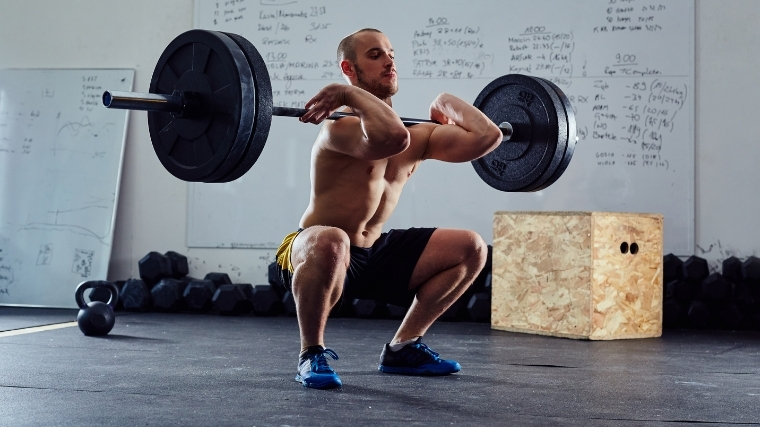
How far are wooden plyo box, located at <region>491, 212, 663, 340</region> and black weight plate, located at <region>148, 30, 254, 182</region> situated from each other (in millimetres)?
2226

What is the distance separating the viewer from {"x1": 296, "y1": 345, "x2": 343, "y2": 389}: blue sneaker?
2369 mm

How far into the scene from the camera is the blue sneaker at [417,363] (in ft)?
8.79

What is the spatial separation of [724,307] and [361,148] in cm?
291

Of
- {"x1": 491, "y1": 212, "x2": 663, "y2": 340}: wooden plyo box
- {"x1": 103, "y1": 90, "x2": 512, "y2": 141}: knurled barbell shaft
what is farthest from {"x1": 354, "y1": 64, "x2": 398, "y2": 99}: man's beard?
{"x1": 491, "y1": 212, "x2": 663, "y2": 340}: wooden plyo box

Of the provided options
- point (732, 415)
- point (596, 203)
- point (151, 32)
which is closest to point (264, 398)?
point (732, 415)

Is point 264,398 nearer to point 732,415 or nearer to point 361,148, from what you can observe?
point 361,148

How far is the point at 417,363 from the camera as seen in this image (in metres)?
2.69

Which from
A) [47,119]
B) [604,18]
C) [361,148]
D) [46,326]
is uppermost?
[604,18]

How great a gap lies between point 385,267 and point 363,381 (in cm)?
36

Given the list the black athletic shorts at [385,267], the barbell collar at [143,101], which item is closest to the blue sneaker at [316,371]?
the black athletic shorts at [385,267]

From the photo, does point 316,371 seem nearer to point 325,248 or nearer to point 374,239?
point 325,248

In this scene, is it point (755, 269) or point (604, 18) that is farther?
point (604, 18)

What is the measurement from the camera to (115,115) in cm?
530

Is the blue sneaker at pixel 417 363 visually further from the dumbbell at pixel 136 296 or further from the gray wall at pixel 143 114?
the dumbbell at pixel 136 296
